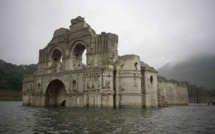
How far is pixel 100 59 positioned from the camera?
3809 centimetres

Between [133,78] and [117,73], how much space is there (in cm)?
244

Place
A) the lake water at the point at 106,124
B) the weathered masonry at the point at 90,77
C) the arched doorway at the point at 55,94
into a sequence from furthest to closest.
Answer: the arched doorway at the point at 55,94 < the weathered masonry at the point at 90,77 < the lake water at the point at 106,124

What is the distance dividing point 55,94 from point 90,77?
12.2 meters

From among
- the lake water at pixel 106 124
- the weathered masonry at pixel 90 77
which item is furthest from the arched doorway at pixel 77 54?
the lake water at pixel 106 124

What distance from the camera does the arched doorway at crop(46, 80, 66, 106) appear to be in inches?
1667

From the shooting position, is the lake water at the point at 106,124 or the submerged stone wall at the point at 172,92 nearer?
the lake water at the point at 106,124

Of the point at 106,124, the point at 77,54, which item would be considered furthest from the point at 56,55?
the point at 106,124

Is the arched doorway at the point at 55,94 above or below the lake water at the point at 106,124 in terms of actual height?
above

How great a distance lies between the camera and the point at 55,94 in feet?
144

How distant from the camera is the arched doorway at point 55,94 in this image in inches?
1667

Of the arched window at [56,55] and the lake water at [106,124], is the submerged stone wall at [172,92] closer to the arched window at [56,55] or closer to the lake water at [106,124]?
the arched window at [56,55]

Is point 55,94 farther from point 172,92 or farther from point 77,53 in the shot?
point 172,92

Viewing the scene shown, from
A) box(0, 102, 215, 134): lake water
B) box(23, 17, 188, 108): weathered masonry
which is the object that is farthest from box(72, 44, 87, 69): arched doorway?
box(0, 102, 215, 134): lake water

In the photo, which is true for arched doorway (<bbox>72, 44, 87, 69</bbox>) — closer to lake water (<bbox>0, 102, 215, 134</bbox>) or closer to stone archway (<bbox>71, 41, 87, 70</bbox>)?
stone archway (<bbox>71, 41, 87, 70</bbox>)
